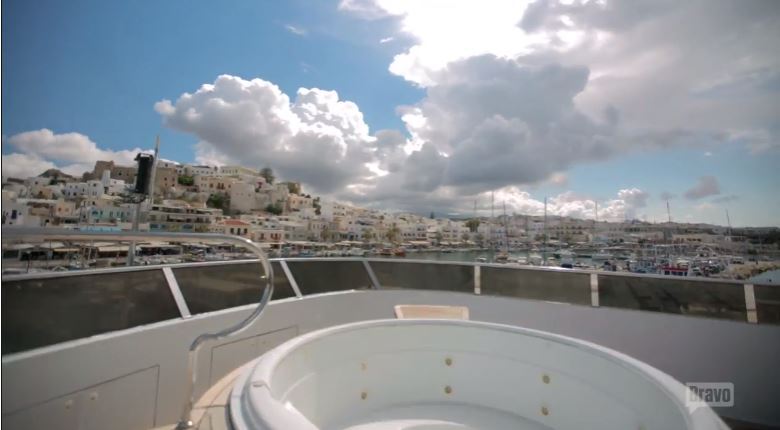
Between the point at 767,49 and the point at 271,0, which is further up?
the point at 271,0

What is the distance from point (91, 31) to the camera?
3246mm

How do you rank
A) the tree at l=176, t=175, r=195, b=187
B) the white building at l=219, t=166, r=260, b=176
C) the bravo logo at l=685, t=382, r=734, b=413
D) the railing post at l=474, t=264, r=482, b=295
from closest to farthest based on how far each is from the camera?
the bravo logo at l=685, t=382, r=734, b=413
the railing post at l=474, t=264, r=482, b=295
the tree at l=176, t=175, r=195, b=187
the white building at l=219, t=166, r=260, b=176

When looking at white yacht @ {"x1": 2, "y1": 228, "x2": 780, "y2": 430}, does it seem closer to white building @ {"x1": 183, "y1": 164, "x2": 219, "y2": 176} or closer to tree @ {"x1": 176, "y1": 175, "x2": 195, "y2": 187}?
tree @ {"x1": 176, "y1": 175, "x2": 195, "y2": 187}

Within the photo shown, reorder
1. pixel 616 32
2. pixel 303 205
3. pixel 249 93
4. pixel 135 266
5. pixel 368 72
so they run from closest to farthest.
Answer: pixel 135 266 < pixel 616 32 < pixel 368 72 < pixel 249 93 < pixel 303 205

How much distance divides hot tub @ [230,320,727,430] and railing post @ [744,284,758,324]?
1.86m

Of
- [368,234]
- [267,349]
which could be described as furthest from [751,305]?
[368,234]

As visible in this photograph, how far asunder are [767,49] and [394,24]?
3575 mm

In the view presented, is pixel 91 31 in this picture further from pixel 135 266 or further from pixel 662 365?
pixel 662 365

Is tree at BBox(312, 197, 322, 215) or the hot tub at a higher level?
tree at BBox(312, 197, 322, 215)

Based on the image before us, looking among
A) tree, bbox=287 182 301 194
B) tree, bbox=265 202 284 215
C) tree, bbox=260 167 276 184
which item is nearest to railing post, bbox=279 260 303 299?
tree, bbox=265 202 284 215

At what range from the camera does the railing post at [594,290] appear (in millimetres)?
3172

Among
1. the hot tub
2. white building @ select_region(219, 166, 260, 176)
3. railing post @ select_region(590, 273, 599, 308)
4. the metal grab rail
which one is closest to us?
the metal grab rail

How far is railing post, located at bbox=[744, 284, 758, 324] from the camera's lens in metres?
2.54

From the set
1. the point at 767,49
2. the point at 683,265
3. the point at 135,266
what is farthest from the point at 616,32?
the point at 135,266
